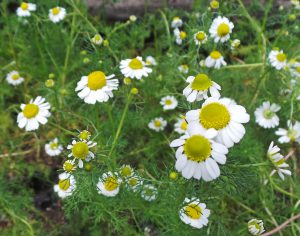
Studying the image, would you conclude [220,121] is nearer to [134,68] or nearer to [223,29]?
[134,68]

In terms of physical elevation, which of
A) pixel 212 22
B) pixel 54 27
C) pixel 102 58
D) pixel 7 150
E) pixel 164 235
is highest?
pixel 54 27

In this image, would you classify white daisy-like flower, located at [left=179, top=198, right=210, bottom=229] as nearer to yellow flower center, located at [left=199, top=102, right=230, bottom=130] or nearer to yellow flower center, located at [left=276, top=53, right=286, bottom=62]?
yellow flower center, located at [left=199, top=102, right=230, bottom=130]

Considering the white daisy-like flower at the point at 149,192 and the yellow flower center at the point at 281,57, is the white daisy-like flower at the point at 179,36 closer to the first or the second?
the yellow flower center at the point at 281,57

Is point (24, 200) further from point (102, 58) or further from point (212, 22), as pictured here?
point (212, 22)

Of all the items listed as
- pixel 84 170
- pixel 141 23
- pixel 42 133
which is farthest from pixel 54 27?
pixel 84 170

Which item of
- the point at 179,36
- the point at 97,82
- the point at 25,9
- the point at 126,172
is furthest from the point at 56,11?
the point at 126,172

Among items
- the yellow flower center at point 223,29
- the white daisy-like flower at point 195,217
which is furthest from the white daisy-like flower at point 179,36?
the white daisy-like flower at point 195,217
